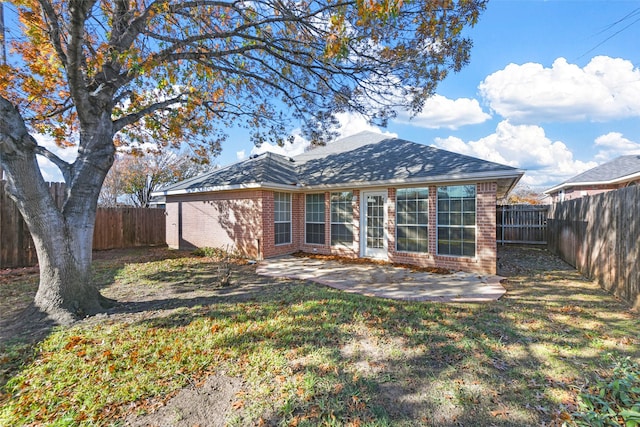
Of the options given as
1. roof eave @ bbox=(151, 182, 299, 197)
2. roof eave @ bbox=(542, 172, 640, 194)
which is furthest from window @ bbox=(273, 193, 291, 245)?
roof eave @ bbox=(542, 172, 640, 194)

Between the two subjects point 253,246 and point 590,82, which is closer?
point 590,82

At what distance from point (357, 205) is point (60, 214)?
8.01 meters

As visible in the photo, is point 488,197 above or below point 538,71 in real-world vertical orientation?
below

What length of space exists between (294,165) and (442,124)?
9.87 m

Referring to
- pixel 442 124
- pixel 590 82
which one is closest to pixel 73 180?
pixel 590 82

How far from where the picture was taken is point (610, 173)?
50.3 feet

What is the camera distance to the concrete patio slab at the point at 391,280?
19.8 ft

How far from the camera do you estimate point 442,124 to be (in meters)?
17.0

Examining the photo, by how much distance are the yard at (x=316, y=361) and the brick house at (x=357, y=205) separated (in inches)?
120

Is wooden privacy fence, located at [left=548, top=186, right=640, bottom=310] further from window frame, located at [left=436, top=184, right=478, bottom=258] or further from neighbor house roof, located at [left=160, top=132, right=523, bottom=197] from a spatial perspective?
window frame, located at [left=436, top=184, right=478, bottom=258]

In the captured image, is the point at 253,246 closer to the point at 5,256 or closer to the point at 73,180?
the point at 73,180

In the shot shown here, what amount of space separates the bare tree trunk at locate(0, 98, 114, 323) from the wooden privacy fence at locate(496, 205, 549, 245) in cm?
1670

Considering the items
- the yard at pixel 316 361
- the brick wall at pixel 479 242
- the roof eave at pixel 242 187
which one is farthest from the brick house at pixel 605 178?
the roof eave at pixel 242 187

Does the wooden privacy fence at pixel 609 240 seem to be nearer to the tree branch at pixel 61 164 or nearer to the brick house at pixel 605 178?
the brick house at pixel 605 178
